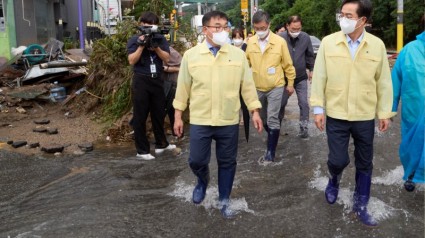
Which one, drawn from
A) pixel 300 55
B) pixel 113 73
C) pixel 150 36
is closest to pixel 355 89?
pixel 150 36

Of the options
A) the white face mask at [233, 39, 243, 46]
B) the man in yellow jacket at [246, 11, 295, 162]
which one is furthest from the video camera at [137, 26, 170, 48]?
the white face mask at [233, 39, 243, 46]

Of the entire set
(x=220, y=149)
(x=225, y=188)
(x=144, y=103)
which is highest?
(x=144, y=103)

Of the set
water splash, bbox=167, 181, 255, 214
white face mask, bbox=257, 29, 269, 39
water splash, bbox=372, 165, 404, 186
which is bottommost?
water splash, bbox=167, 181, 255, 214

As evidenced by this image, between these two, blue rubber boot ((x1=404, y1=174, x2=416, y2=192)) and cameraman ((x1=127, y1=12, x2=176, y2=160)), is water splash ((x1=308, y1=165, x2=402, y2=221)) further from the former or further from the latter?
cameraman ((x1=127, y1=12, x2=176, y2=160))

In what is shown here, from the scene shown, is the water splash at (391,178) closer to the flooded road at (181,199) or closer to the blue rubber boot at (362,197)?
the flooded road at (181,199)

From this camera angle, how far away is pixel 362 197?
159 inches

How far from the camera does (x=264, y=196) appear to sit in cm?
464

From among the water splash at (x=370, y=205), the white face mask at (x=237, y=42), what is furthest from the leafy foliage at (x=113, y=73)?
the water splash at (x=370, y=205)

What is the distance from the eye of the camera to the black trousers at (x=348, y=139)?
3.96m

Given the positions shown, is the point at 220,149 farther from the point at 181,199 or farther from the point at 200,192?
the point at 181,199

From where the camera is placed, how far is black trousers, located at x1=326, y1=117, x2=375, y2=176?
156 inches

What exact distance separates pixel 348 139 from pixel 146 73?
3.08 meters

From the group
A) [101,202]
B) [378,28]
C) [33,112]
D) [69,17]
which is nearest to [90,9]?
[69,17]

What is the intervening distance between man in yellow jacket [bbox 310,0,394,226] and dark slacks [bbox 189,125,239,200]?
0.78 metres
